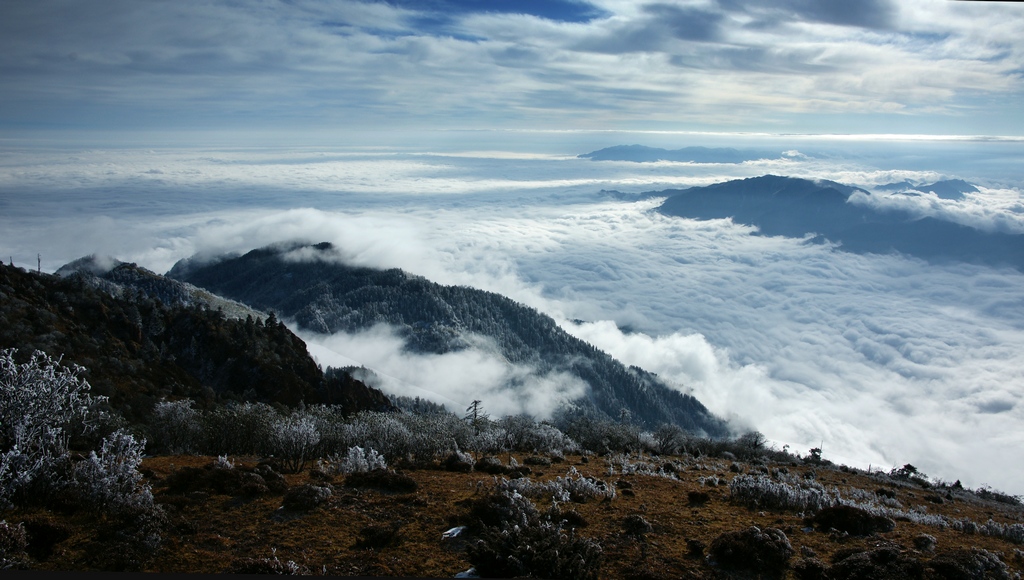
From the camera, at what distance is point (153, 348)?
4425 centimetres

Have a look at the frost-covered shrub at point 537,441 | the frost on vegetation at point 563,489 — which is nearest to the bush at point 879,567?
the frost on vegetation at point 563,489

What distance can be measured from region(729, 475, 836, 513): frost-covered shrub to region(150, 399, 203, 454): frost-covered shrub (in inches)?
583

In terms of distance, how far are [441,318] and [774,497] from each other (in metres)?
139

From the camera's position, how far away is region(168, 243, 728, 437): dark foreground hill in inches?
5162

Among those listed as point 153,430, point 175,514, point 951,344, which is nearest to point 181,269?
point 153,430

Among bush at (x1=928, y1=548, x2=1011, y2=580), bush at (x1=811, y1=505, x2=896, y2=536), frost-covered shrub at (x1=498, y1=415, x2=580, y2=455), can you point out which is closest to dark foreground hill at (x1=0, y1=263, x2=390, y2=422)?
frost-covered shrub at (x1=498, y1=415, x2=580, y2=455)

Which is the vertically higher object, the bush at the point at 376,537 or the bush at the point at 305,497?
the bush at the point at 376,537

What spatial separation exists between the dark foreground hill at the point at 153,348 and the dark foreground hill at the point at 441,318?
244 feet

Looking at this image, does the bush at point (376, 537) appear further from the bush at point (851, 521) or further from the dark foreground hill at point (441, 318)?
the dark foreground hill at point (441, 318)

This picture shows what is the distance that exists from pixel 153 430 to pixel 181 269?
197479 millimetres

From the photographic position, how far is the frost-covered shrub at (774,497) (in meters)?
9.80

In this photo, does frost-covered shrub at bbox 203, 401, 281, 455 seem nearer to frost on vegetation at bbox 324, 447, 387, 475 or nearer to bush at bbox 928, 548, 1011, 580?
frost on vegetation at bbox 324, 447, 387, 475

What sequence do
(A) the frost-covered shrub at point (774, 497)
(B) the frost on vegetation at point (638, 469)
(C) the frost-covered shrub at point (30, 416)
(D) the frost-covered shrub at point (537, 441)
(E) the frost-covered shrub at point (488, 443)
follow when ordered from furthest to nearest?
(D) the frost-covered shrub at point (537, 441)
(E) the frost-covered shrub at point (488, 443)
(B) the frost on vegetation at point (638, 469)
(A) the frost-covered shrub at point (774, 497)
(C) the frost-covered shrub at point (30, 416)

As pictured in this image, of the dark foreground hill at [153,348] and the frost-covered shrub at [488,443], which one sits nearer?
the frost-covered shrub at [488,443]
